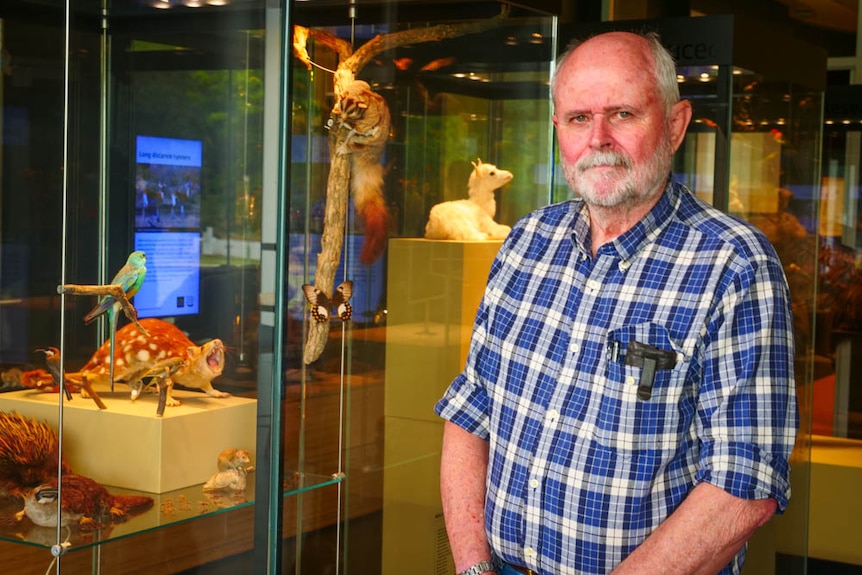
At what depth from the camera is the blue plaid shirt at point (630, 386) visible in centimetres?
159

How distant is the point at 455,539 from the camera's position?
6.15ft

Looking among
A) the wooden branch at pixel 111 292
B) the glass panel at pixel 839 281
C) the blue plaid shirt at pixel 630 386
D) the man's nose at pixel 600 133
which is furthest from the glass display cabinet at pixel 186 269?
the glass panel at pixel 839 281

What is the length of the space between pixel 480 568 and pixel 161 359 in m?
0.77

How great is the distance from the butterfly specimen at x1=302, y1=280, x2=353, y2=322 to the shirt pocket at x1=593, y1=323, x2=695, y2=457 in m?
0.98

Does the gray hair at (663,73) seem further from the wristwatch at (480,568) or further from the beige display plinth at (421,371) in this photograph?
the beige display plinth at (421,371)

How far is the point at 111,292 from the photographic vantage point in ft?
7.12

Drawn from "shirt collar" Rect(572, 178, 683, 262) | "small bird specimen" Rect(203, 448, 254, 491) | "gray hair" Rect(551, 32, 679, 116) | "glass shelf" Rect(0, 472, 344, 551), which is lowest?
"glass shelf" Rect(0, 472, 344, 551)

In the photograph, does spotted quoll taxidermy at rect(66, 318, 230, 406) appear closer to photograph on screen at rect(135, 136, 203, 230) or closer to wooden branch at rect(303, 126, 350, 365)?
photograph on screen at rect(135, 136, 203, 230)

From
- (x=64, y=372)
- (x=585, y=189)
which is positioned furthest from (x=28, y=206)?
(x=585, y=189)

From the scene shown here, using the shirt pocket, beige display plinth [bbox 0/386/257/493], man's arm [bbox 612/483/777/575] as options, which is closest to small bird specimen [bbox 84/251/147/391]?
beige display plinth [bbox 0/386/257/493]

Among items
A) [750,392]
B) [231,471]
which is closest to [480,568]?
[750,392]

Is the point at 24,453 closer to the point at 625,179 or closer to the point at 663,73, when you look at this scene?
the point at 625,179

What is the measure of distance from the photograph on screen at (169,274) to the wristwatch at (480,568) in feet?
2.49

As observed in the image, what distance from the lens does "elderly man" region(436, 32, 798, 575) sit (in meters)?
1.59
